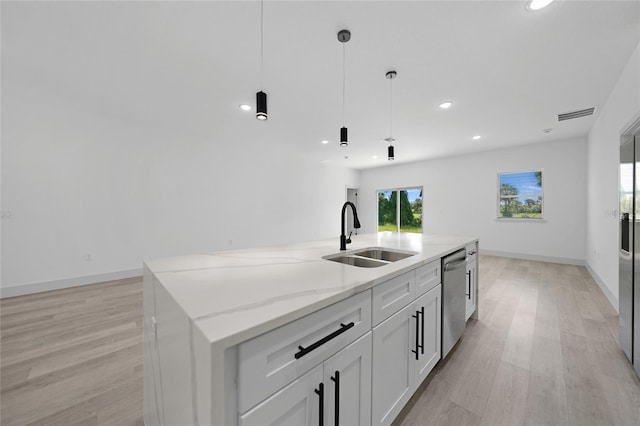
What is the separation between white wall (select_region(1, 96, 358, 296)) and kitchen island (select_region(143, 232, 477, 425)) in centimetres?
344

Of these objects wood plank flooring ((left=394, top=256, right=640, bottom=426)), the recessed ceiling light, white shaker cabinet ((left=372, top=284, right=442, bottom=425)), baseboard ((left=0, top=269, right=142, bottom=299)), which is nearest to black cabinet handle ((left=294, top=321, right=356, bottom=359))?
white shaker cabinet ((left=372, top=284, right=442, bottom=425))

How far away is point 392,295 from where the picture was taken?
1179 millimetres

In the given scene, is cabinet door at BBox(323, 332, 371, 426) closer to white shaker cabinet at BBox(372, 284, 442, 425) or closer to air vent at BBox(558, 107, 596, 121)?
white shaker cabinet at BBox(372, 284, 442, 425)

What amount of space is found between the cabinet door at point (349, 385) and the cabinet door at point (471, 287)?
67.6 inches

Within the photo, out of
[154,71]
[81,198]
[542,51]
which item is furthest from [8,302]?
[542,51]

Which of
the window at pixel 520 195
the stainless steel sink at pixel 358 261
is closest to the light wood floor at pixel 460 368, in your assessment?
the stainless steel sink at pixel 358 261

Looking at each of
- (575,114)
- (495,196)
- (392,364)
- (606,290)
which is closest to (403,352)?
(392,364)

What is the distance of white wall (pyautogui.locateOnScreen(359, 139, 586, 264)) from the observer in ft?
15.9

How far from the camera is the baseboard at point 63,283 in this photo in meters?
3.11

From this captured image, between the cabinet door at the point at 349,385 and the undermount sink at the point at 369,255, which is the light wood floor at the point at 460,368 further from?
the undermount sink at the point at 369,255

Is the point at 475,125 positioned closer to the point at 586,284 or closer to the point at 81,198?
the point at 586,284

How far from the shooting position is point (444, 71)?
250 centimetres

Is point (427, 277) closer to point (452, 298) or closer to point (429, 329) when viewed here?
point (429, 329)

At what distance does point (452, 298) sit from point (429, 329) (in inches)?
15.7
